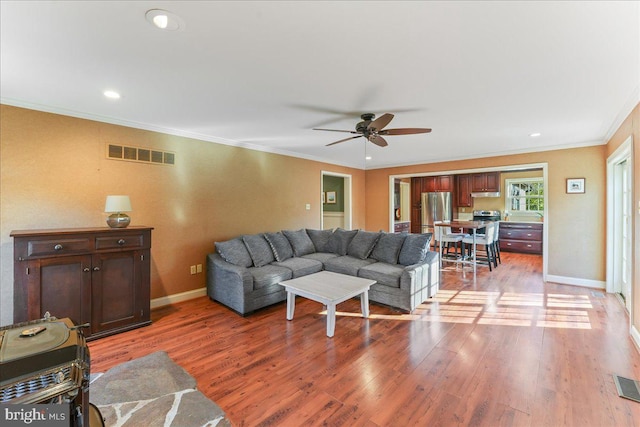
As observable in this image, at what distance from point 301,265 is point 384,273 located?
122 centimetres

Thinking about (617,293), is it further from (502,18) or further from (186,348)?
(186,348)

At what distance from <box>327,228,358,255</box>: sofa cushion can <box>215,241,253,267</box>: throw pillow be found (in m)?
1.56

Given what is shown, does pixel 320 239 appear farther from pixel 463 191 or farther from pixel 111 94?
pixel 463 191

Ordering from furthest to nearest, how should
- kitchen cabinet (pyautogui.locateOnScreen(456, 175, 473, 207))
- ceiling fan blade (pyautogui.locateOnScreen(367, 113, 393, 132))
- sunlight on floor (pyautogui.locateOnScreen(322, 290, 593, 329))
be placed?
kitchen cabinet (pyautogui.locateOnScreen(456, 175, 473, 207)), sunlight on floor (pyautogui.locateOnScreen(322, 290, 593, 329)), ceiling fan blade (pyautogui.locateOnScreen(367, 113, 393, 132))

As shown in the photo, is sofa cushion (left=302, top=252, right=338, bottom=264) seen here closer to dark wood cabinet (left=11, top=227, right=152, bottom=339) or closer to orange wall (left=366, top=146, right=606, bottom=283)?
dark wood cabinet (left=11, top=227, right=152, bottom=339)

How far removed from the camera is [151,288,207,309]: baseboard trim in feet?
11.9

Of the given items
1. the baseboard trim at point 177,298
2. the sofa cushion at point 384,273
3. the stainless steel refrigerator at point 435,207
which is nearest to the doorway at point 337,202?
the stainless steel refrigerator at point 435,207

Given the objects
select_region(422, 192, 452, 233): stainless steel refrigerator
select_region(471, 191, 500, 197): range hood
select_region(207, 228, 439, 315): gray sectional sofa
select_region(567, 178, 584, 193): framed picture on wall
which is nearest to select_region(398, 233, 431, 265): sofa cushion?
select_region(207, 228, 439, 315): gray sectional sofa

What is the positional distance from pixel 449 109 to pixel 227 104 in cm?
242

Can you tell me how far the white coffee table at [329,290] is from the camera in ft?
9.11

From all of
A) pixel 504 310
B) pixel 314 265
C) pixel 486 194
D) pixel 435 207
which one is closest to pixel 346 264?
pixel 314 265

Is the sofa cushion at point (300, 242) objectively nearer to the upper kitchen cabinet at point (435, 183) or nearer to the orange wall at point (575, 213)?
the orange wall at point (575, 213)

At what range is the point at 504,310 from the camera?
3479 mm

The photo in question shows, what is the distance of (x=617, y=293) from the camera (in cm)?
407
